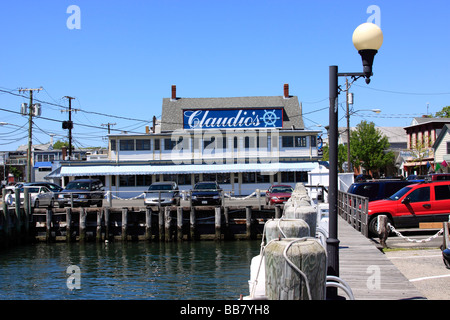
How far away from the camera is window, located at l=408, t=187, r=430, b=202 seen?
56.6ft

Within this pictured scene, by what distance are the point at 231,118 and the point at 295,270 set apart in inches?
1835

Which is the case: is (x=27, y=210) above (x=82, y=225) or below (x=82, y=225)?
above

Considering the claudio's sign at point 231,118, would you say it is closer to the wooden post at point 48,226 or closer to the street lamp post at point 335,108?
the wooden post at point 48,226

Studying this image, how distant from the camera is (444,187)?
17.3 meters

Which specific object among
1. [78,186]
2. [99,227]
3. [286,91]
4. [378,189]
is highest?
[286,91]

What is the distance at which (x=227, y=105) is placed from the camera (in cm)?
5722

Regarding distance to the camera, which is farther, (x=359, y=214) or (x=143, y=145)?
(x=143, y=145)

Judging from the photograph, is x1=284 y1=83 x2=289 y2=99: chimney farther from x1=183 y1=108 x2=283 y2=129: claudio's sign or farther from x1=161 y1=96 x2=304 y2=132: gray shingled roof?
x1=183 y1=108 x2=283 y2=129: claudio's sign

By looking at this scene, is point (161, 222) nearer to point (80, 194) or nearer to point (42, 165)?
point (80, 194)

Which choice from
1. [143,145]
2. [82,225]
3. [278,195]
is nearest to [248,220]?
[278,195]

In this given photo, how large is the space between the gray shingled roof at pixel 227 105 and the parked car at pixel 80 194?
70.0ft

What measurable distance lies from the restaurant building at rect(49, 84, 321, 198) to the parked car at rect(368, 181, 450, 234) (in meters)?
28.7

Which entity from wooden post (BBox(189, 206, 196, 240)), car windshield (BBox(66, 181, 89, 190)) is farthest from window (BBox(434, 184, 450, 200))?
car windshield (BBox(66, 181, 89, 190))

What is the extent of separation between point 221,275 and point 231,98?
42528 millimetres
